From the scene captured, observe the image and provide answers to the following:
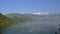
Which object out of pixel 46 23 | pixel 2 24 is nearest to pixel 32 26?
pixel 46 23

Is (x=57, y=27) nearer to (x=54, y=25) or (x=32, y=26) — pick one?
(x=54, y=25)

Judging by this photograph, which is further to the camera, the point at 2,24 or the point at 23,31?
the point at 2,24

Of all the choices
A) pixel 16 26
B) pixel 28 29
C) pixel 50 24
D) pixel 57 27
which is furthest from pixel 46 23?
pixel 16 26

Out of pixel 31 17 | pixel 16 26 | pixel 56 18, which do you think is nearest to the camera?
pixel 56 18

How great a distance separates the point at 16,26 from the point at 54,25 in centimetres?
343

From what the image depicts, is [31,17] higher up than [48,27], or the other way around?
[31,17]

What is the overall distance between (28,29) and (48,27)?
1647 mm

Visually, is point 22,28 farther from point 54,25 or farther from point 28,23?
point 54,25

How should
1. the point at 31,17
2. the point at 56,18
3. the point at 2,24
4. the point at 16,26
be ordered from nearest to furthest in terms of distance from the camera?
the point at 56,18, the point at 31,17, the point at 16,26, the point at 2,24

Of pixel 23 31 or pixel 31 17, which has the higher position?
pixel 31 17

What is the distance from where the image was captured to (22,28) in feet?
32.3

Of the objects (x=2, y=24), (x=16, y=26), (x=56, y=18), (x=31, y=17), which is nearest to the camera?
(x=56, y=18)

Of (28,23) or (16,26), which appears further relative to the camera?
(16,26)

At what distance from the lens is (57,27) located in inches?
360
